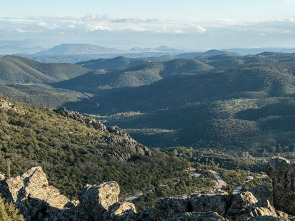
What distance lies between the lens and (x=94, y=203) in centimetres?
2570

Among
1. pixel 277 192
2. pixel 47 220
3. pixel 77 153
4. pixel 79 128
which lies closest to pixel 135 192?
pixel 77 153

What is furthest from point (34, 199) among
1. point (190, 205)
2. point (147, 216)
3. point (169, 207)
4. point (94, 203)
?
point (190, 205)

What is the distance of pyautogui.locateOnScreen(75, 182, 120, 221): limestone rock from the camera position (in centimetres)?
2547

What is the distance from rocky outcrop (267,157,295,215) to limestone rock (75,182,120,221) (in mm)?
11483

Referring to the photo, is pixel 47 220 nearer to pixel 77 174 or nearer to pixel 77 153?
pixel 77 174

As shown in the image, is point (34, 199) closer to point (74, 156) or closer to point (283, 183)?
point (283, 183)

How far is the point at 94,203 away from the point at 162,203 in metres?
5.76

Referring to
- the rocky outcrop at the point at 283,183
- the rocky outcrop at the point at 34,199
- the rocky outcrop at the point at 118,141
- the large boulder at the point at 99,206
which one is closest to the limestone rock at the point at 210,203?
A: the rocky outcrop at the point at 283,183

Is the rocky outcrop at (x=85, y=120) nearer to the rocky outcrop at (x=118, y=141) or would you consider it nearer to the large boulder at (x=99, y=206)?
the rocky outcrop at (x=118, y=141)

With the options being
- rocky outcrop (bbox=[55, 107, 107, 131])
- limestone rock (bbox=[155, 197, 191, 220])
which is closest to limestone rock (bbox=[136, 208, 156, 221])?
limestone rock (bbox=[155, 197, 191, 220])

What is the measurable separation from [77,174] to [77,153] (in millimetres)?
8809

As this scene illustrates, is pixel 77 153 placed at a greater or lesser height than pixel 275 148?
greater

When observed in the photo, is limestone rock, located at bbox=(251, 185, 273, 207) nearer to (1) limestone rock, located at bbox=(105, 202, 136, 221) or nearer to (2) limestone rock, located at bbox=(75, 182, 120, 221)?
(1) limestone rock, located at bbox=(105, 202, 136, 221)

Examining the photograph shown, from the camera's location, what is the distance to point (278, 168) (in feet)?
72.8
